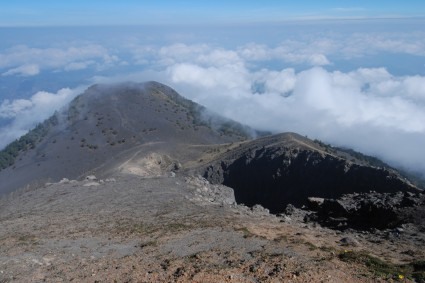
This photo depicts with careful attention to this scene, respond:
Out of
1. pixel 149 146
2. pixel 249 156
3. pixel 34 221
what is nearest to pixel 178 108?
pixel 149 146

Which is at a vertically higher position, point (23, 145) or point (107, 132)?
point (107, 132)

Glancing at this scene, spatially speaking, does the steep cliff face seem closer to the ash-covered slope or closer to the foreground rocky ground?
the ash-covered slope

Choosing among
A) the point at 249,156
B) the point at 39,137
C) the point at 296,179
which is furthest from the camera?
the point at 39,137

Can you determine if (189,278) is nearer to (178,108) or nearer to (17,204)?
(17,204)

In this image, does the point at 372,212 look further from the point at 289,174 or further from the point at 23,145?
the point at 23,145

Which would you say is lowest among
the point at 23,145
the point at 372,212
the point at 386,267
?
the point at 23,145

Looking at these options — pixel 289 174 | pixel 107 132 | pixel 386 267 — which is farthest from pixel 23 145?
pixel 386 267

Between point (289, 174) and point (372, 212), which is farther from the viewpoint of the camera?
point (289, 174)
